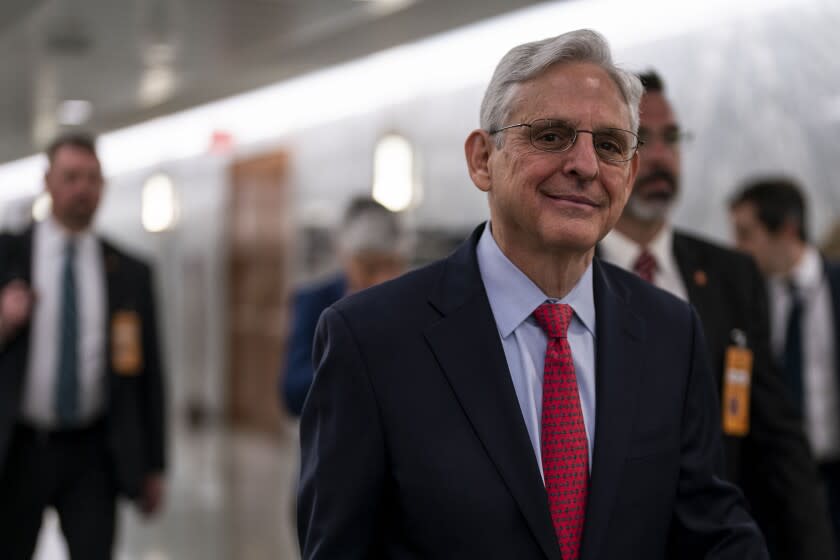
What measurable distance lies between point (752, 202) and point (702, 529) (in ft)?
10.9

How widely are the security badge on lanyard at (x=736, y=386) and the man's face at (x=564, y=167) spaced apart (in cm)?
97

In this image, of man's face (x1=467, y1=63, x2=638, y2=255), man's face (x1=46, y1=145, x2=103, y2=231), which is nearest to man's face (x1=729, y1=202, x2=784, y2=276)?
man's face (x1=46, y1=145, x2=103, y2=231)

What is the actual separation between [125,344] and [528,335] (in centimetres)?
274

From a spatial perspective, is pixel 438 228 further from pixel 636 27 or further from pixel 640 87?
pixel 640 87

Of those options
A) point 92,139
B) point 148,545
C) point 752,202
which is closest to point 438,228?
point 148,545

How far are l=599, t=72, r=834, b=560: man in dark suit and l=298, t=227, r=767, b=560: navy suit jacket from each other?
0.79 m

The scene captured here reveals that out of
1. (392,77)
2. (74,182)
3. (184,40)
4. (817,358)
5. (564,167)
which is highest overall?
(184,40)

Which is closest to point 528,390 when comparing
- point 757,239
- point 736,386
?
point 736,386

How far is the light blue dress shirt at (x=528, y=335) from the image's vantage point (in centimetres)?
189

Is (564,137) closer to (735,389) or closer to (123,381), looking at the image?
(735,389)

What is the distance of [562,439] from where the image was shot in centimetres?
185

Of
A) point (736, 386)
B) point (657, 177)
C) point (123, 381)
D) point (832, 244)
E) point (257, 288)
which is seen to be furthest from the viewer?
point (257, 288)

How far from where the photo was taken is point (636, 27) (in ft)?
24.1

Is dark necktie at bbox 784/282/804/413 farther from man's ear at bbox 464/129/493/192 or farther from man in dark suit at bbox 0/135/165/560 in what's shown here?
man's ear at bbox 464/129/493/192
